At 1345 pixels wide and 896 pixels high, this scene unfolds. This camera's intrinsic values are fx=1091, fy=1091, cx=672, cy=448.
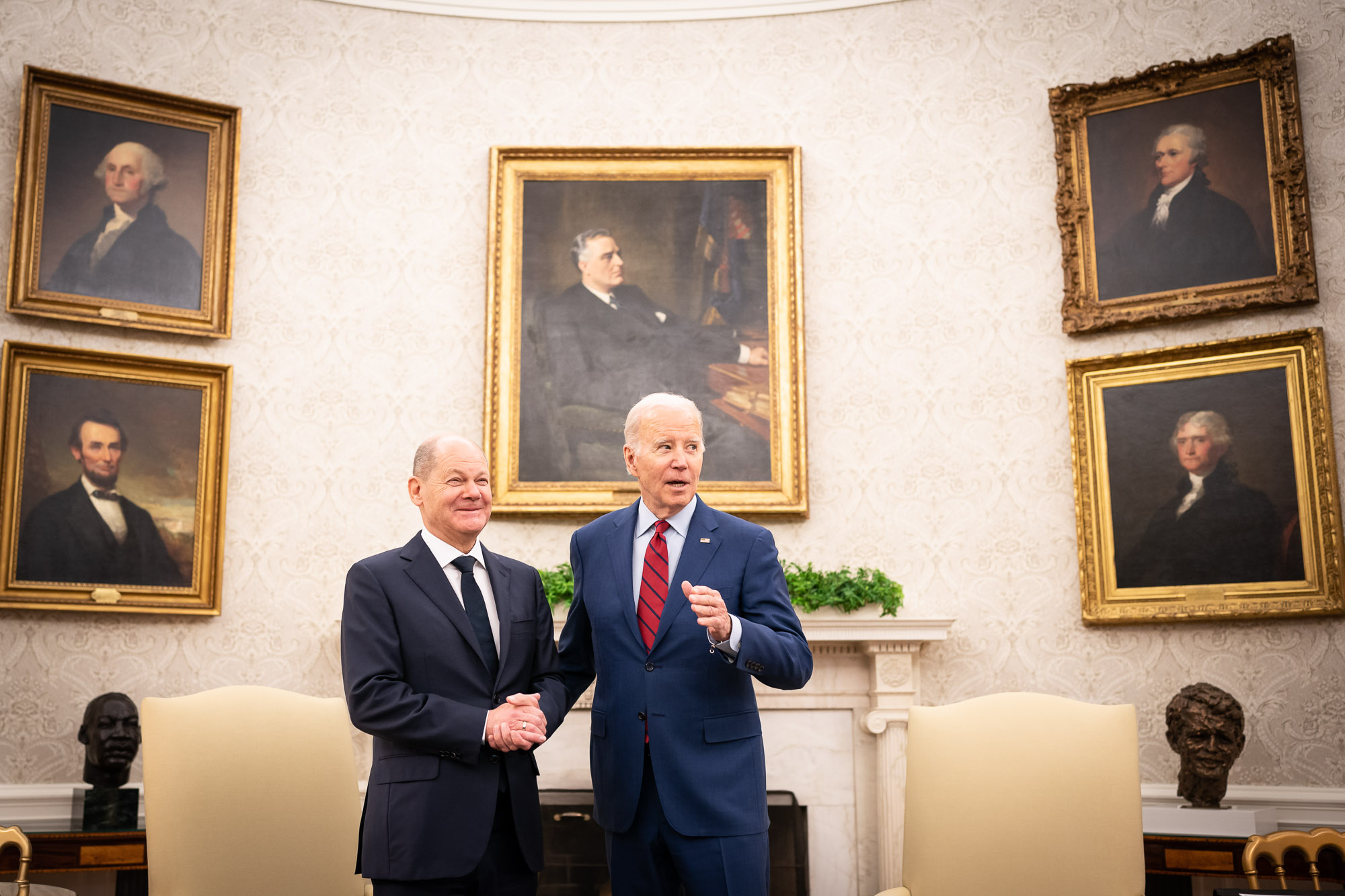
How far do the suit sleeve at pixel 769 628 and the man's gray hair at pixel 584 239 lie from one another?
9.72 ft

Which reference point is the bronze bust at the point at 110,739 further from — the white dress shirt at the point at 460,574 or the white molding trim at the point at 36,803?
the white dress shirt at the point at 460,574

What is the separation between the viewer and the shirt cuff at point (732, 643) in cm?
266

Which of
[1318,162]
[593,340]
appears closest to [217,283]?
[593,340]

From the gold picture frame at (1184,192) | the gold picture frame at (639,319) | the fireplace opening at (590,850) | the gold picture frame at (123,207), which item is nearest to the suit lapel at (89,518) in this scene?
the gold picture frame at (123,207)

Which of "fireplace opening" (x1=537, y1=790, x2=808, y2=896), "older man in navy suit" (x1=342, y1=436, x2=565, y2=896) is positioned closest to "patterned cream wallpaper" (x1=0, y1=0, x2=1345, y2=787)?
"fireplace opening" (x1=537, y1=790, x2=808, y2=896)

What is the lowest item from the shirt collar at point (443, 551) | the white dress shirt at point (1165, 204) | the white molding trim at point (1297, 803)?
the white molding trim at point (1297, 803)

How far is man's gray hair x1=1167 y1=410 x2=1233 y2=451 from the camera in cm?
496

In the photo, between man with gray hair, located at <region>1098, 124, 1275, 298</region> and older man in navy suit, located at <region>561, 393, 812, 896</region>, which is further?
man with gray hair, located at <region>1098, 124, 1275, 298</region>

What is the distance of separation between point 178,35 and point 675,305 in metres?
2.88

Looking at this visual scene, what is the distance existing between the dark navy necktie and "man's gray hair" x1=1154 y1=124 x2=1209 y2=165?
413cm

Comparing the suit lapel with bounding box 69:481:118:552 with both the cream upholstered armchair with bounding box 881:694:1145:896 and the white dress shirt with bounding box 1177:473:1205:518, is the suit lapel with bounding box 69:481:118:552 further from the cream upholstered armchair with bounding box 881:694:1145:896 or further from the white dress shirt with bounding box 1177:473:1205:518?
the white dress shirt with bounding box 1177:473:1205:518

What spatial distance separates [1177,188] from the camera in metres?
5.20

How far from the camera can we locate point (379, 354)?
18.2ft

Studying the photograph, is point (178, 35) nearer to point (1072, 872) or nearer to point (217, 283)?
point (217, 283)
